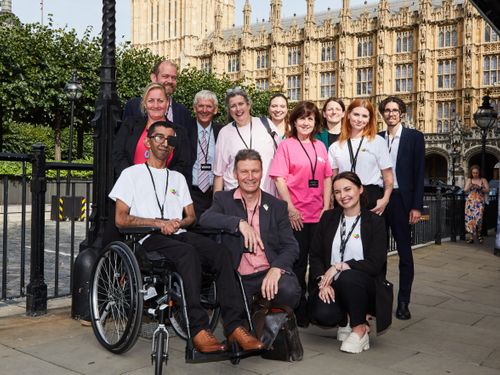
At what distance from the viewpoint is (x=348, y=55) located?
2053 inches

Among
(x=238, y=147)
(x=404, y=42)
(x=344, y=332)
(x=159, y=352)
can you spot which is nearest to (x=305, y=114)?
(x=238, y=147)

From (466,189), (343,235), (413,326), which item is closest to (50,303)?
(343,235)

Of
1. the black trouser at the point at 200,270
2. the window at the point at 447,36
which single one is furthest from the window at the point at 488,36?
the black trouser at the point at 200,270

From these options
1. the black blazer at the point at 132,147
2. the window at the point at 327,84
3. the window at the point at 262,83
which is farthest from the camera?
the window at the point at 262,83

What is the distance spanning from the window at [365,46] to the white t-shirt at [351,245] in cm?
5024

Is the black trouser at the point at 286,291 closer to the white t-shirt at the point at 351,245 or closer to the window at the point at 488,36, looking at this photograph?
the white t-shirt at the point at 351,245

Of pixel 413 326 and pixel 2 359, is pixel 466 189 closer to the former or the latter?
pixel 413 326

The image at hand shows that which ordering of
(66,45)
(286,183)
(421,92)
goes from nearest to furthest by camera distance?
1. (286,183)
2. (66,45)
3. (421,92)

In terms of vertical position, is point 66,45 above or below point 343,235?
above

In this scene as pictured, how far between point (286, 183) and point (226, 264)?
4.32ft

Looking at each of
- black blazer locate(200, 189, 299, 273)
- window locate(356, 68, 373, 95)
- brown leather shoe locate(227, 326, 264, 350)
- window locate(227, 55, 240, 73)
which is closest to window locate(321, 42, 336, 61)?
window locate(356, 68, 373, 95)

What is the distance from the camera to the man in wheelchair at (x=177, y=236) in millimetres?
3242

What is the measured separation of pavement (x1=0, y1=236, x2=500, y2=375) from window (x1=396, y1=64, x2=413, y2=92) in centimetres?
4670

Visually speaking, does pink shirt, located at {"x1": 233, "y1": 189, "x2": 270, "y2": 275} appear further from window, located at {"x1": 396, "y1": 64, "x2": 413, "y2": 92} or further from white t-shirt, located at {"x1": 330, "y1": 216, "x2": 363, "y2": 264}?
window, located at {"x1": 396, "y1": 64, "x2": 413, "y2": 92}
